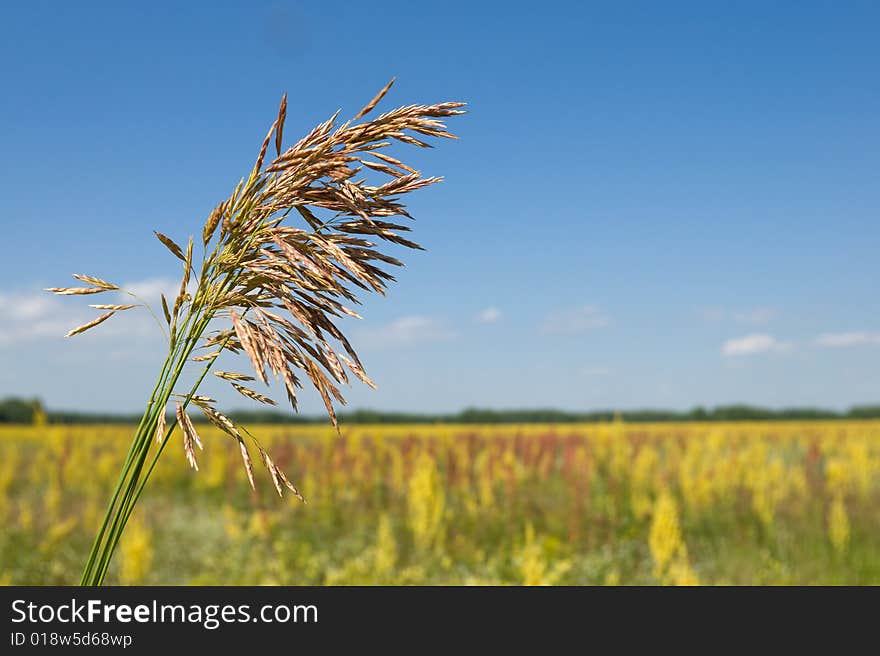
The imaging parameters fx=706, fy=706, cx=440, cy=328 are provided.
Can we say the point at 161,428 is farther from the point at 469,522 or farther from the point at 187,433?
the point at 469,522

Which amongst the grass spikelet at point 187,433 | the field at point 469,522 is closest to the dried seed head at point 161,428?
the grass spikelet at point 187,433

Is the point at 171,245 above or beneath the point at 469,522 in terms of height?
above

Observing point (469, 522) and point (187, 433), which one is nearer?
point (187, 433)

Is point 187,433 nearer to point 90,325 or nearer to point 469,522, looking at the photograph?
point 90,325

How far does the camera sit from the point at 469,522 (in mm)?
8422

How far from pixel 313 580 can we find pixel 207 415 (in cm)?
612

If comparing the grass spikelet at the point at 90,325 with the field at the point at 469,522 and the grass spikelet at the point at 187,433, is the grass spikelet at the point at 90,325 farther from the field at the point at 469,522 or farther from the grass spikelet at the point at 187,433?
the field at the point at 469,522

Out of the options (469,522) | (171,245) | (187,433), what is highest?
(171,245)

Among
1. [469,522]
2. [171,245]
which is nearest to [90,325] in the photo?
[171,245]

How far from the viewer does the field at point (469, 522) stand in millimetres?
6715

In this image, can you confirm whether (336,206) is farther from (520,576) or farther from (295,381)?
(520,576)

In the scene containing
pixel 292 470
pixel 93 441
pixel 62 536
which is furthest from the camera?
pixel 93 441
